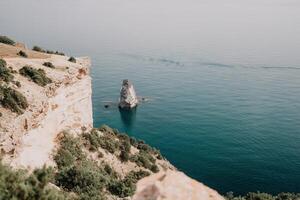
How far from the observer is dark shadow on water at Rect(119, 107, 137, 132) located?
122 metres

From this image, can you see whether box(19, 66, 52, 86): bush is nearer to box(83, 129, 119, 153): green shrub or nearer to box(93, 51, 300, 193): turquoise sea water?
box(83, 129, 119, 153): green shrub

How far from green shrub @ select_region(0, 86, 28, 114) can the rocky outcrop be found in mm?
29824

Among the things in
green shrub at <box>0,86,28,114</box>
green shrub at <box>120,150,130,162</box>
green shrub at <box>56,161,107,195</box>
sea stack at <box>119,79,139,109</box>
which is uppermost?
green shrub at <box>0,86,28,114</box>

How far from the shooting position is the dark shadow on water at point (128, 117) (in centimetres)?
12181

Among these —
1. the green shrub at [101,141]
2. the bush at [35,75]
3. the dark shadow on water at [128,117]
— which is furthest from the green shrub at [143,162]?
the dark shadow on water at [128,117]

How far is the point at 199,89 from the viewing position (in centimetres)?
16950

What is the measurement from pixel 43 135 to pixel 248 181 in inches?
2312

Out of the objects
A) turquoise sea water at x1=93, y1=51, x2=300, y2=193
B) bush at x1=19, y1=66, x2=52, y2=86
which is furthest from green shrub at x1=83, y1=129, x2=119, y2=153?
turquoise sea water at x1=93, y1=51, x2=300, y2=193

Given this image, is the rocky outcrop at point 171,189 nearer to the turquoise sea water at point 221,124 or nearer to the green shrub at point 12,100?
the green shrub at point 12,100

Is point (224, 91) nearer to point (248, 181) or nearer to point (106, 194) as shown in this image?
point (248, 181)

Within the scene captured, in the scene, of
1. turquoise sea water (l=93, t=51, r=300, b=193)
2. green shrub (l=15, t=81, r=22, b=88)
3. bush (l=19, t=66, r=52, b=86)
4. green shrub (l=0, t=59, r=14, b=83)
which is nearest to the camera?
green shrub (l=0, t=59, r=14, b=83)

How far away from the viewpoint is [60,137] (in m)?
47.3

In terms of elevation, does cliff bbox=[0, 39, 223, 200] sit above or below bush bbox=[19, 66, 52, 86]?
below

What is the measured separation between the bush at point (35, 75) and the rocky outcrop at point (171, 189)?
36.9m
